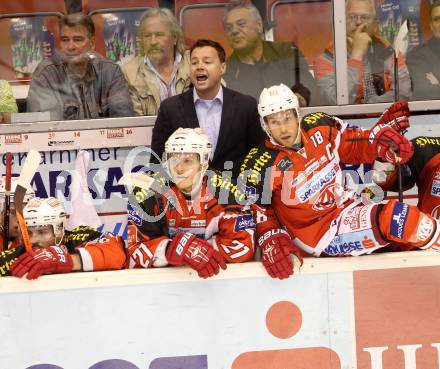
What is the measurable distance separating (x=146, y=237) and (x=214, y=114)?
1174 mm

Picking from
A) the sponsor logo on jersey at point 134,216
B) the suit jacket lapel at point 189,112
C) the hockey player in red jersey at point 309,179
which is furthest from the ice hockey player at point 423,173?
the sponsor logo on jersey at point 134,216

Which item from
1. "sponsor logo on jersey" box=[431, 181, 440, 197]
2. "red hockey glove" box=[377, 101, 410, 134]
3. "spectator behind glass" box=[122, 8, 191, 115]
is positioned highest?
"spectator behind glass" box=[122, 8, 191, 115]

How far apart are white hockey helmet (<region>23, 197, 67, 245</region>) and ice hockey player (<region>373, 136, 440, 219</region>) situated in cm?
159

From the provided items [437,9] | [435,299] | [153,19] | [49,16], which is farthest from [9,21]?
[435,299]

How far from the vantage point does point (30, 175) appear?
3848mm

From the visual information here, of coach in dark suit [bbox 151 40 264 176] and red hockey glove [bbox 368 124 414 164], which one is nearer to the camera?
red hockey glove [bbox 368 124 414 164]

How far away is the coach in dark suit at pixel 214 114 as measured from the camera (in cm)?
459

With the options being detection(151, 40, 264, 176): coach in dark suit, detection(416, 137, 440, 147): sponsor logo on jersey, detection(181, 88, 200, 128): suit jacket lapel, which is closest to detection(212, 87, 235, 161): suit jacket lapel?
detection(151, 40, 264, 176): coach in dark suit

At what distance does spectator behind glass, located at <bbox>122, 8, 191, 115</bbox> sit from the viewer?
16.6ft

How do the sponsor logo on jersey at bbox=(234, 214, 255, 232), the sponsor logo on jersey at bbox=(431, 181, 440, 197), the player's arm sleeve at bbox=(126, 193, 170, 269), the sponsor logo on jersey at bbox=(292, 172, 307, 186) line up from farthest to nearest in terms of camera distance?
the sponsor logo on jersey at bbox=(431, 181, 440, 197), the sponsor logo on jersey at bbox=(292, 172, 307, 186), the sponsor logo on jersey at bbox=(234, 214, 255, 232), the player's arm sleeve at bbox=(126, 193, 170, 269)

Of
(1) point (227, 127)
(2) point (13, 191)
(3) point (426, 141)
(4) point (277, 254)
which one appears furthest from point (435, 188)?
(2) point (13, 191)

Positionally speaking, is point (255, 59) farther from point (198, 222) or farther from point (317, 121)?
point (198, 222)

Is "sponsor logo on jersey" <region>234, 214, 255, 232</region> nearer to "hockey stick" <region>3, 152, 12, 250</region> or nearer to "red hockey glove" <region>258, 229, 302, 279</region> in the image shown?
"red hockey glove" <region>258, 229, 302, 279</region>

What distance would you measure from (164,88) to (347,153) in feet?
4.67
